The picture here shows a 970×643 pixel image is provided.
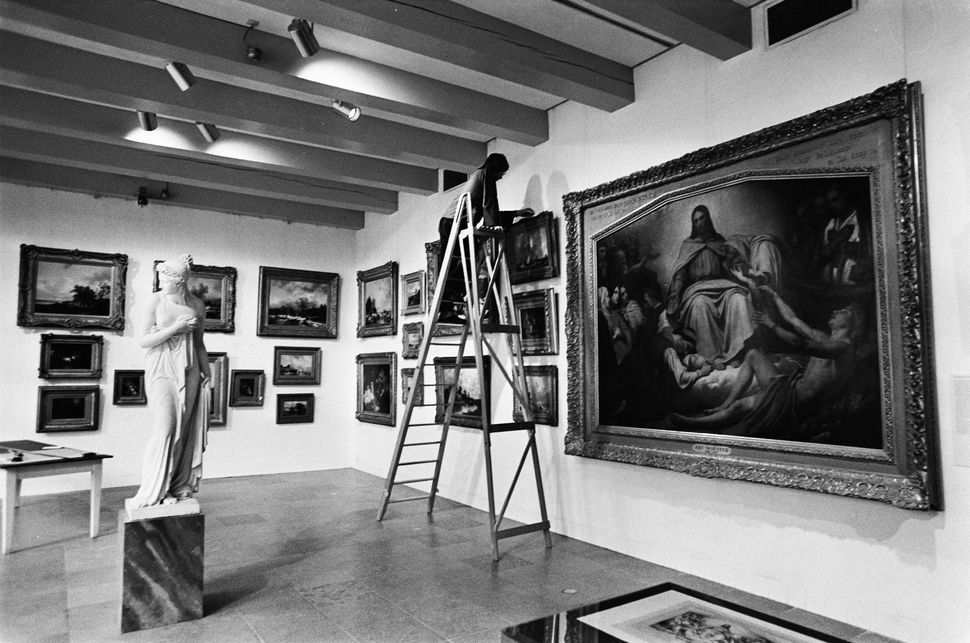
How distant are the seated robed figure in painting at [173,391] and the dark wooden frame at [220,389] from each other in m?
5.37

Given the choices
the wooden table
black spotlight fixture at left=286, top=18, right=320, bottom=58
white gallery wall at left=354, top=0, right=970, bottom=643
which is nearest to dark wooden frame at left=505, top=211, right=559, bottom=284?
white gallery wall at left=354, top=0, right=970, bottom=643

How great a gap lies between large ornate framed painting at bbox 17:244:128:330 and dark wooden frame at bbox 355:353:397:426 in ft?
11.5

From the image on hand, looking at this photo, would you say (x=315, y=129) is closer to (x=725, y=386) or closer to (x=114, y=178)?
(x=114, y=178)

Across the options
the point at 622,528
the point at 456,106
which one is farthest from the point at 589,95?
the point at 622,528

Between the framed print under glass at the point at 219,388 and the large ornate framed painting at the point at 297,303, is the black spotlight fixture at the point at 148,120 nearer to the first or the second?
the large ornate framed painting at the point at 297,303

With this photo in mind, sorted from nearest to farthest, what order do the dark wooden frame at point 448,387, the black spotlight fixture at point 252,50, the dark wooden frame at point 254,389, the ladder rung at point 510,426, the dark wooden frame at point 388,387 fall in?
1. the black spotlight fixture at point 252,50
2. the ladder rung at point 510,426
3. the dark wooden frame at point 448,387
4. the dark wooden frame at point 388,387
5. the dark wooden frame at point 254,389

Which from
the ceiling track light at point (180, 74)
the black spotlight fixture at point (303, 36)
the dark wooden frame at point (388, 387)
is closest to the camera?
the black spotlight fixture at point (303, 36)

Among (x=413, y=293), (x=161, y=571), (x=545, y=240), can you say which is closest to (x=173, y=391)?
(x=161, y=571)

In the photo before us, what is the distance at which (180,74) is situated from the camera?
5.33 m

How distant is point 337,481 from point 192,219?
4571mm

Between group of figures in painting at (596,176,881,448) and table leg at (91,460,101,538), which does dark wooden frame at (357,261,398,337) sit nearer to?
table leg at (91,460,101,538)

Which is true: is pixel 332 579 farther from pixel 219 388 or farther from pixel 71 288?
pixel 71 288

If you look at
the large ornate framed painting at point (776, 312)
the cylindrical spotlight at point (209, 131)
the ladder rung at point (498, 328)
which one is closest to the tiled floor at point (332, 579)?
the large ornate framed painting at point (776, 312)

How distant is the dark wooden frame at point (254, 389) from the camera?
990cm
